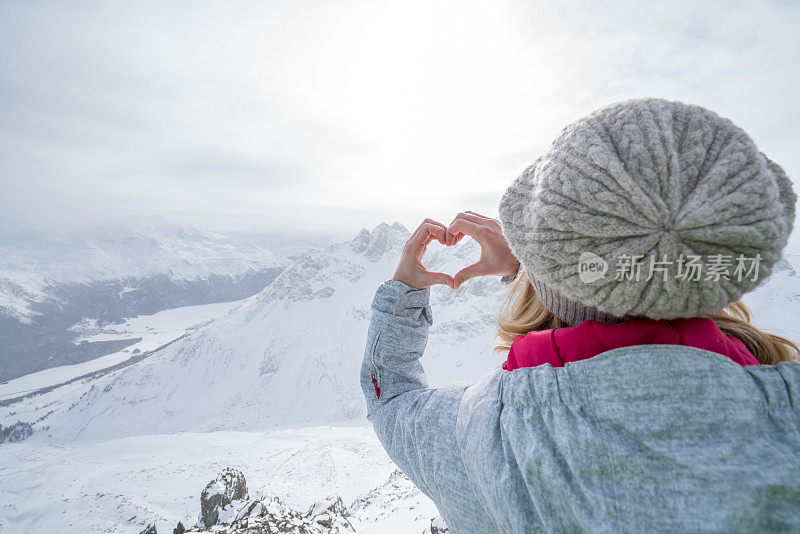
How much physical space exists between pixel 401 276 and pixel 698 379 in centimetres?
149

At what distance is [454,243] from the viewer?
219 cm

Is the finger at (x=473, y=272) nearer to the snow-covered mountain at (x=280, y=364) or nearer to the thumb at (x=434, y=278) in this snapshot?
the thumb at (x=434, y=278)

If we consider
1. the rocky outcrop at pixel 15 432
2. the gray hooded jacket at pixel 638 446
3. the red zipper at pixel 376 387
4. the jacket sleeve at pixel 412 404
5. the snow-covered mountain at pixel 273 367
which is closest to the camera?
the gray hooded jacket at pixel 638 446

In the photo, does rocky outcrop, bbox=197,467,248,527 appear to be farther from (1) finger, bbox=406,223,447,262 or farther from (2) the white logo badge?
(2) the white logo badge

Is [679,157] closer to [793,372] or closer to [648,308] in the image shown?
[648,308]

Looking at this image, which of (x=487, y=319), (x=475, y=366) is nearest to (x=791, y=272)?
(x=487, y=319)

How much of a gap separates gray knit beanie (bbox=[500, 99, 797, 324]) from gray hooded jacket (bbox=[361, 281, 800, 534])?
0.75 ft

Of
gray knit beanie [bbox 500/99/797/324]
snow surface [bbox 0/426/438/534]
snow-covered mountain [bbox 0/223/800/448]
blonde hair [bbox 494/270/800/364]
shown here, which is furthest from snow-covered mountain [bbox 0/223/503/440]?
gray knit beanie [bbox 500/99/797/324]

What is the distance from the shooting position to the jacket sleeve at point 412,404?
4.98ft

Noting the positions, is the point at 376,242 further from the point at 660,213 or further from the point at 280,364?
the point at 660,213

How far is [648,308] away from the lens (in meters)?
1.21

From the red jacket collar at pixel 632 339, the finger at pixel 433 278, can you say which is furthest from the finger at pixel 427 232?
the red jacket collar at pixel 632 339

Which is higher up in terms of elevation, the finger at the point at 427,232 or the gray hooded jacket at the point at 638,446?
the finger at the point at 427,232

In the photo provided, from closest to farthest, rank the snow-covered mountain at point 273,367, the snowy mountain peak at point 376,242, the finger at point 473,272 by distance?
the finger at point 473,272 < the snow-covered mountain at point 273,367 < the snowy mountain peak at point 376,242
